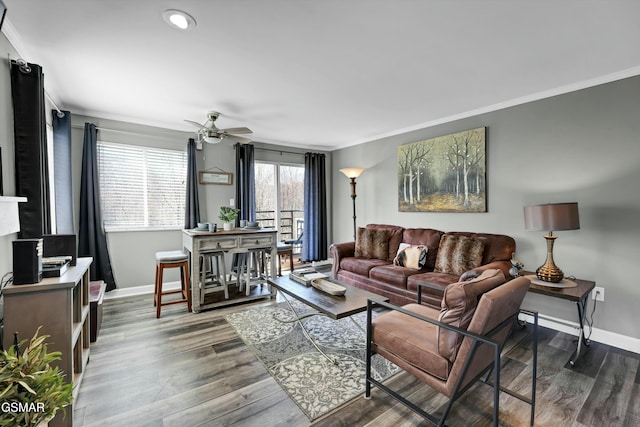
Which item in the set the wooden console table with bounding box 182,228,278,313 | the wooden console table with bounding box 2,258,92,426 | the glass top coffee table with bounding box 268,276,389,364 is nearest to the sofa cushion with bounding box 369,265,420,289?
the glass top coffee table with bounding box 268,276,389,364

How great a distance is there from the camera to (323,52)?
225 centimetres

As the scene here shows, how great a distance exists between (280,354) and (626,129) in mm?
3713

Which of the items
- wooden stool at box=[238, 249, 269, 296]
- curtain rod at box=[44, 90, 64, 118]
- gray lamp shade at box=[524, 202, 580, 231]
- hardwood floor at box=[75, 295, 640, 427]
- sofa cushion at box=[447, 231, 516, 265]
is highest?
curtain rod at box=[44, 90, 64, 118]

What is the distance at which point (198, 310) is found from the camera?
3336 millimetres

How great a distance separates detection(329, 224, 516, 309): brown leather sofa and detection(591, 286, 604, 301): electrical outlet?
0.72 meters

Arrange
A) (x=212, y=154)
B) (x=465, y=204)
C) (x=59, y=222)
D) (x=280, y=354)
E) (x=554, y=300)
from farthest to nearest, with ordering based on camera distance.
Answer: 1. (x=212, y=154)
2. (x=465, y=204)
3. (x=59, y=222)
4. (x=554, y=300)
5. (x=280, y=354)

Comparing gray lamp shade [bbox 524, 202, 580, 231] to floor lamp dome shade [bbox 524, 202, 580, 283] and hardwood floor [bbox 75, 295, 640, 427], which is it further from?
hardwood floor [bbox 75, 295, 640, 427]

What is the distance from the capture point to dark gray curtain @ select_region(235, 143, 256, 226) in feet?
15.7

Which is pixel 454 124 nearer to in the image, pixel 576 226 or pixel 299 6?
pixel 576 226

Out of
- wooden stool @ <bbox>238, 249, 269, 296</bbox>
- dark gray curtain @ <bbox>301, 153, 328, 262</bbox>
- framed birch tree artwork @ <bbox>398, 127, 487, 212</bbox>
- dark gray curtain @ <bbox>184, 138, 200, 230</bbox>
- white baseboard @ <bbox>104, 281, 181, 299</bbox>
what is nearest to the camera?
framed birch tree artwork @ <bbox>398, 127, 487, 212</bbox>

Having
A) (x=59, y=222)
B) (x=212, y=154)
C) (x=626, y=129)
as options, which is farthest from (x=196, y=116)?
(x=626, y=129)

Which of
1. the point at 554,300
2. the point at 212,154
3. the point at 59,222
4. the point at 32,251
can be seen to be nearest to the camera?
the point at 32,251

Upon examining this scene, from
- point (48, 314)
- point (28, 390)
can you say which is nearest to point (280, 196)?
point (48, 314)

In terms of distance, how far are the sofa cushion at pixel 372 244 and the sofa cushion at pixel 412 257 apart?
386 millimetres
